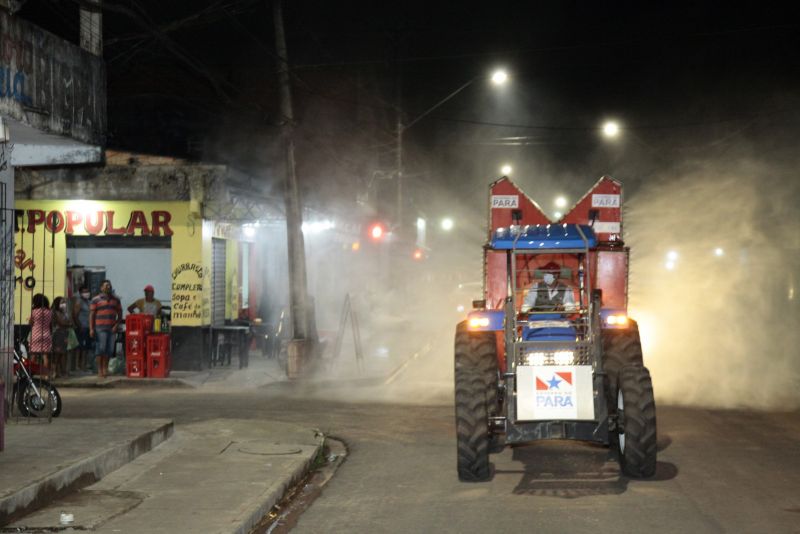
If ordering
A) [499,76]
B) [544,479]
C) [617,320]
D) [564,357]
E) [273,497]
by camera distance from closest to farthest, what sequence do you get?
[273,497], [564,357], [544,479], [617,320], [499,76]

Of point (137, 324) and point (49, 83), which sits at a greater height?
point (49, 83)

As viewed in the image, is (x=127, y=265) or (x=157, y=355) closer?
(x=157, y=355)

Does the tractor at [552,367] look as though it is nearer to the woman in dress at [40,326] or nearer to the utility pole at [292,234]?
the woman in dress at [40,326]

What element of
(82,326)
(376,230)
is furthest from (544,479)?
(376,230)

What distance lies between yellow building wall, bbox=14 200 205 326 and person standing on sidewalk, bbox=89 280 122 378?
2047 mm

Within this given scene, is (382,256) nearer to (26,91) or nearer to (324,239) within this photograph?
(324,239)

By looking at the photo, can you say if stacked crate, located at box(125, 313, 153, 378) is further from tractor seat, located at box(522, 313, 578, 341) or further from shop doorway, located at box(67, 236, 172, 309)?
tractor seat, located at box(522, 313, 578, 341)

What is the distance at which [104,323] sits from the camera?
2062cm

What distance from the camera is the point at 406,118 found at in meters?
44.6

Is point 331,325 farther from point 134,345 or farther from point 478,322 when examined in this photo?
point 478,322

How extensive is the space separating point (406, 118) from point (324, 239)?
11166 mm

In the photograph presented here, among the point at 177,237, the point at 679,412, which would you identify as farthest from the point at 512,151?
the point at 679,412

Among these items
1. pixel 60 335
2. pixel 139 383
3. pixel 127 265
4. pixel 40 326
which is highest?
pixel 127 265

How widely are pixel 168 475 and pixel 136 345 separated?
36.3 ft
